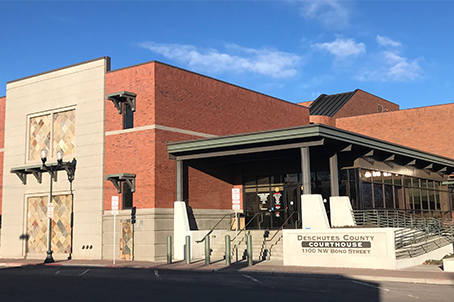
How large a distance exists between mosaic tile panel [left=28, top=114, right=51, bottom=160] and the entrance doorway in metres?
12.4

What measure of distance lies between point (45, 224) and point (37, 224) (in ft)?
2.45

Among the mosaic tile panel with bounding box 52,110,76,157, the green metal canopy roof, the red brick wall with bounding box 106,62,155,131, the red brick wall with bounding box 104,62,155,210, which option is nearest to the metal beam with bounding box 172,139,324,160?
the green metal canopy roof

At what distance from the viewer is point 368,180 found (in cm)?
2912

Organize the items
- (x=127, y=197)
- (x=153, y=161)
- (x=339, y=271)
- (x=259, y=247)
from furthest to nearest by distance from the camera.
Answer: (x=127, y=197) < (x=153, y=161) < (x=259, y=247) < (x=339, y=271)

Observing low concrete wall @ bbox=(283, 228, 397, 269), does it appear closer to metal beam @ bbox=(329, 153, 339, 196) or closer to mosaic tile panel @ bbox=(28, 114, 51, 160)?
metal beam @ bbox=(329, 153, 339, 196)

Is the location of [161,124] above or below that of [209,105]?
below

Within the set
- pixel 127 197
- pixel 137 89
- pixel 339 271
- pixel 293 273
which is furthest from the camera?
pixel 137 89

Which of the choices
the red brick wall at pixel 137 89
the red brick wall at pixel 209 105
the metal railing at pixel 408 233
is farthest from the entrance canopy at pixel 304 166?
the red brick wall at pixel 137 89

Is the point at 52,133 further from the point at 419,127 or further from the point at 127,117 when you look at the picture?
the point at 419,127

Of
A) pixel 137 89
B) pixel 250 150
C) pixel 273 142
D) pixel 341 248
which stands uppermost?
pixel 137 89

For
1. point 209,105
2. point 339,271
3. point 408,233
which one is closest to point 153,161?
point 209,105

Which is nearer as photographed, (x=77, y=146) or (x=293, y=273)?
(x=293, y=273)

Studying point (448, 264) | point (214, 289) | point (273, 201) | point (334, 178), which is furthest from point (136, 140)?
point (448, 264)

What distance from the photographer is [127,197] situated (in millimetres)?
28312
